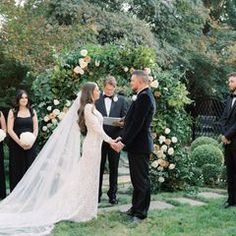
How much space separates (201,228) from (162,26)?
10.8m

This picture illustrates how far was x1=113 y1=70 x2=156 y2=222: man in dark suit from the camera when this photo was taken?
17.7 feet

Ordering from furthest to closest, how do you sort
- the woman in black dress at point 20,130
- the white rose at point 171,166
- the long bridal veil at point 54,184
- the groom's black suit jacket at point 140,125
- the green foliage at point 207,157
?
the green foliage at point 207,157
the white rose at point 171,166
the woman in black dress at point 20,130
the long bridal veil at point 54,184
the groom's black suit jacket at point 140,125

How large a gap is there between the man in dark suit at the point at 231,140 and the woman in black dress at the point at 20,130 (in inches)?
106

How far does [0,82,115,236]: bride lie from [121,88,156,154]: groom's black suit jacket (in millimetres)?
332

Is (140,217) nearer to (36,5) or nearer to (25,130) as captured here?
(25,130)

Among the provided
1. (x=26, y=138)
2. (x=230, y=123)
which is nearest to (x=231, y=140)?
(x=230, y=123)

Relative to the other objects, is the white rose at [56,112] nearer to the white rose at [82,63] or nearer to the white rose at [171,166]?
the white rose at [82,63]

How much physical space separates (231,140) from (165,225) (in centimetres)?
162

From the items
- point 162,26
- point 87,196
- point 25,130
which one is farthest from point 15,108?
point 162,26

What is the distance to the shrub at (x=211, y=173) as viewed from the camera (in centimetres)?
844

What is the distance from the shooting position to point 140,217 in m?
5.61

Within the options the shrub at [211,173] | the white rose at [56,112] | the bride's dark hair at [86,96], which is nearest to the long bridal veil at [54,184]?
the bride's dark hair at [86,96]

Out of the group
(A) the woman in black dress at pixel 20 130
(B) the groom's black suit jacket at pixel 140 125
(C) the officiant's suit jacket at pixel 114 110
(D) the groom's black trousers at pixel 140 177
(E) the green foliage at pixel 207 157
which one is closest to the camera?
(B) the groom's black suit jacket at pixel 140 125

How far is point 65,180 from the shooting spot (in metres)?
5.79
